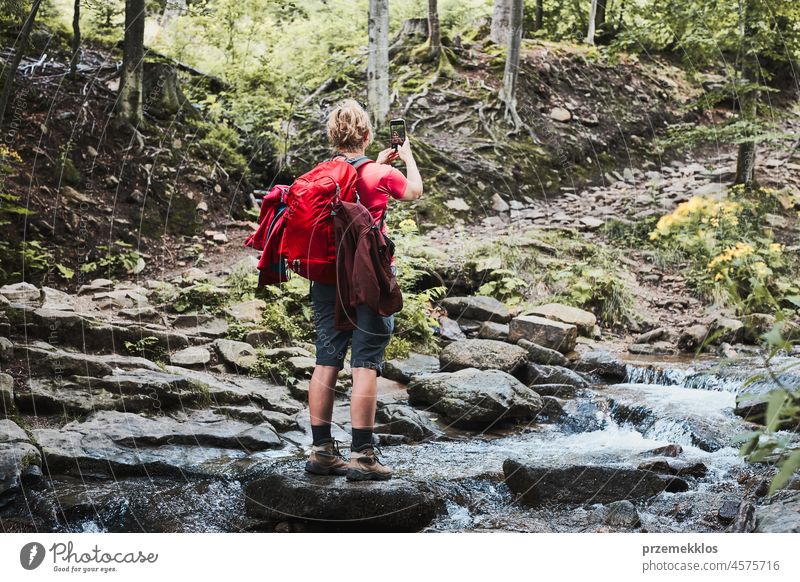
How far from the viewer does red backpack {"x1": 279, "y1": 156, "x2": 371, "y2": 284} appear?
291 centimetres

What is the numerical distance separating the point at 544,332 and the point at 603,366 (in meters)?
0.57

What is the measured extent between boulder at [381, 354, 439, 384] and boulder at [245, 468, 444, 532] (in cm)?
229

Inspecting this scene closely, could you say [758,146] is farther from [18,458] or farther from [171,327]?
[18,458]

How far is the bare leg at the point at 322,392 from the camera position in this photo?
3.11m

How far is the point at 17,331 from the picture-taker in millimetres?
4793

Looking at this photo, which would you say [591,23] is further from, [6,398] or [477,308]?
[6,398]

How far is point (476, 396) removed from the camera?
4.74m

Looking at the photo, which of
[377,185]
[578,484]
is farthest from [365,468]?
[377,185]

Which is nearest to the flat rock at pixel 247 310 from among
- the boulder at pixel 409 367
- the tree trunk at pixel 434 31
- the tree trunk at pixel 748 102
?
the boulder at pixel 409 367

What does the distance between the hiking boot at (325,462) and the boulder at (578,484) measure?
0.93 meters

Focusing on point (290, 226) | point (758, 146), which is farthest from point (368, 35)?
point (758, 146)

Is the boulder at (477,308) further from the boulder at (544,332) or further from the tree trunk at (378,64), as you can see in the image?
the tree trunk at (378,64)

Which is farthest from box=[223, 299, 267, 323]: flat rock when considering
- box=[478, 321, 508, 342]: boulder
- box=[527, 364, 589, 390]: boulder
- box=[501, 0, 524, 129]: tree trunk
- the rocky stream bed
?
box=[501, 0, 524, 129]: tree trunk
